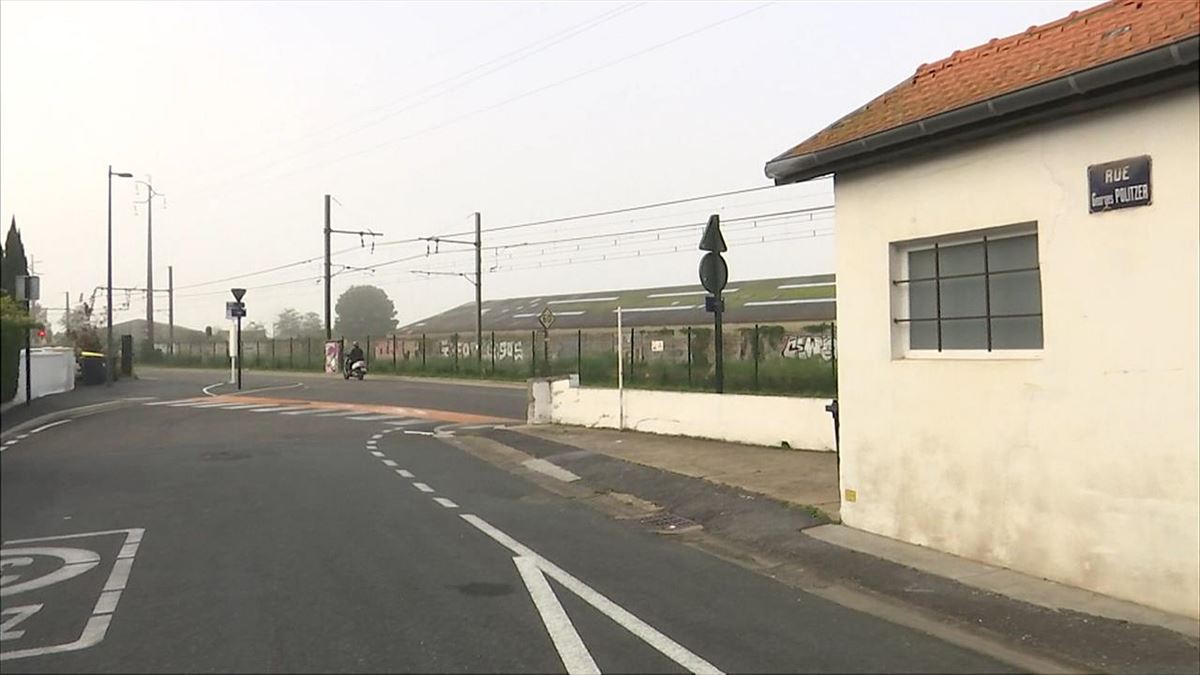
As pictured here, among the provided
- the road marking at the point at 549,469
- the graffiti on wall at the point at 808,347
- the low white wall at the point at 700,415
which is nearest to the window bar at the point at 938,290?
the low white wall at the point at 700,415

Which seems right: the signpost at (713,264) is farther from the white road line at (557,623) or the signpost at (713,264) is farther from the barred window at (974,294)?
the white road line at (557,623)

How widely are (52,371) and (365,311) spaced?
8071 centimetres

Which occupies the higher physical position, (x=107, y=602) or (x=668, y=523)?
(x=107, y=602)

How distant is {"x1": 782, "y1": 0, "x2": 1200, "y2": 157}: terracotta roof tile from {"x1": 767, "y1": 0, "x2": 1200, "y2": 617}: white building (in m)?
0.03

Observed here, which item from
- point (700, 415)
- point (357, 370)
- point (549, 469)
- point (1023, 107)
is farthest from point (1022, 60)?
point (357, 370)

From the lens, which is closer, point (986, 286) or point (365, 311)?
point (986, 286)

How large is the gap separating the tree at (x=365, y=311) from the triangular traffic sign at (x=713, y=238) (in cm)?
9696

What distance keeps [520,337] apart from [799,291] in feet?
63.9

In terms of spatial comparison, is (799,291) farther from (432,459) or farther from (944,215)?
(944,215)

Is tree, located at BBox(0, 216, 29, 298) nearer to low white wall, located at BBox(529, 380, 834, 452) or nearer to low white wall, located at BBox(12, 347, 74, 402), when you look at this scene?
low white wall, located at BBox(12, 347, 74, 402)

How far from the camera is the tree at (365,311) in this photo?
11081 centimetres

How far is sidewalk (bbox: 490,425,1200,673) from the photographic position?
5832mm

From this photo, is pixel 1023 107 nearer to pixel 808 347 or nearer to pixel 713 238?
pixel 713 238

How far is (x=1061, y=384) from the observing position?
705 centimetres
